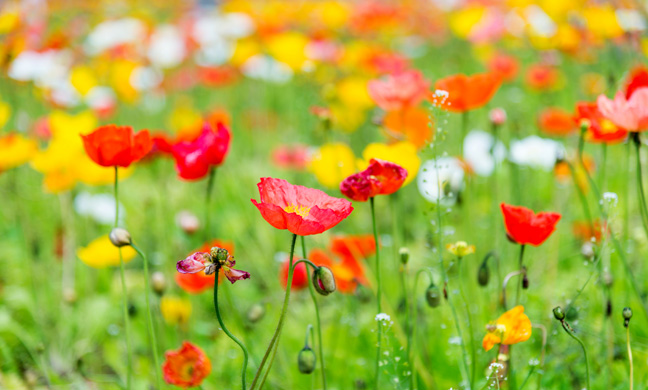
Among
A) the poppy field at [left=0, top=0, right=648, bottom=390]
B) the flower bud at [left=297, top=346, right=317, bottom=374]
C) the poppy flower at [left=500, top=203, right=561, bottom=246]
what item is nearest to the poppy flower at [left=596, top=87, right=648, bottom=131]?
the poppy field at [left=0, top=0, right=648, bottom=390]

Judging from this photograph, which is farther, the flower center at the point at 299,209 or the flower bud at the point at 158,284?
the flower bud at the point at 158,284

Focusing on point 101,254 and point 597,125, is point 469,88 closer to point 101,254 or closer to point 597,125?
point 597,125

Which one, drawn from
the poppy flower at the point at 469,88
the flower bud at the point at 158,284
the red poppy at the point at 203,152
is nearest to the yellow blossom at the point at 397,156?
the poppy flower at the point at 469,88

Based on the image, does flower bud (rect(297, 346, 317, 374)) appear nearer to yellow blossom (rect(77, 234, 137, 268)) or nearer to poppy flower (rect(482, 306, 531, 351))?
poppy flower (rect(482, 306, 531, 351))

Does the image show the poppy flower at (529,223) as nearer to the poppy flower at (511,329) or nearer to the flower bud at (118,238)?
the poppy flower at (511,329)

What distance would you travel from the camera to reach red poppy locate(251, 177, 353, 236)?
0.85m

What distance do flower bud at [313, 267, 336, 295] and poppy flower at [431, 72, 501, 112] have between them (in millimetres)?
598

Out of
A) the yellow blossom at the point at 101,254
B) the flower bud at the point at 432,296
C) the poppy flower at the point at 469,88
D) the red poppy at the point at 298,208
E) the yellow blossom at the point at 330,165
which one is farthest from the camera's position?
the yellow blossom at the point at 101,254

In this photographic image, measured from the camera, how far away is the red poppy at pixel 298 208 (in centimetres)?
85

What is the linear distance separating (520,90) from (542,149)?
2.03 meters

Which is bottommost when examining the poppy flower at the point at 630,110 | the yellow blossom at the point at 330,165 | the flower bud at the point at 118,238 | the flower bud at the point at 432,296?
the flower bud at the point at 432,296

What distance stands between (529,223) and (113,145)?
0.79 meters

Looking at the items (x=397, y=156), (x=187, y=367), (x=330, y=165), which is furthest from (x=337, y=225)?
(x=187, y=367)

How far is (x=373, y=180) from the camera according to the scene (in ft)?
3.32
